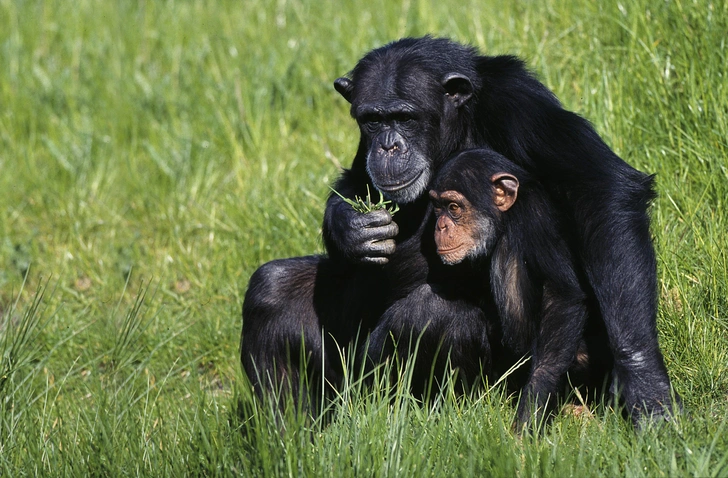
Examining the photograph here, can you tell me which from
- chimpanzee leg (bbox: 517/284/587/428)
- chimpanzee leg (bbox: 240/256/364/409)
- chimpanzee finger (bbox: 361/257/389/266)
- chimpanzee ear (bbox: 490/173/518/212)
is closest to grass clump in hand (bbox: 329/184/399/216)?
chimpanzee finger (bbox: 361/257/389/266)

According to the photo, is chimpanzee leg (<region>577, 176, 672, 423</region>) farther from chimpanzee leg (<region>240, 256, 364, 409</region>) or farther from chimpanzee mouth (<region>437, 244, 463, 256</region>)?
chimpanzee leg (<region>240, 256, 364, 409</region>)

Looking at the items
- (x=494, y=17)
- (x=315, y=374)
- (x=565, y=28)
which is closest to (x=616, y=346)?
(x=315, y=374)

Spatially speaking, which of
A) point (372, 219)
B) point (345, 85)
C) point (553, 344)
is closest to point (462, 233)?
point (372, 219)

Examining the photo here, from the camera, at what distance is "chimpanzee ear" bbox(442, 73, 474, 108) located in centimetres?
460

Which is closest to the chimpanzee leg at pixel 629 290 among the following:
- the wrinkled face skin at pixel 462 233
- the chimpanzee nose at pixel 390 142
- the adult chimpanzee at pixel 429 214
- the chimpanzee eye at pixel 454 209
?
the adult chimpanzee at pixel 429 214

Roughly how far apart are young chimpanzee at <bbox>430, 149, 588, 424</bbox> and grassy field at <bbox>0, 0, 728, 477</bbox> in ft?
1.02

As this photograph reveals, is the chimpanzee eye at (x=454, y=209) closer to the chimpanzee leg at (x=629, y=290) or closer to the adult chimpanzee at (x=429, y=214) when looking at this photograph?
Result: the adult chimpanzee at (x=429, y=214)

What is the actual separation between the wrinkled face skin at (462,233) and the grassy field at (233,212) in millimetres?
645

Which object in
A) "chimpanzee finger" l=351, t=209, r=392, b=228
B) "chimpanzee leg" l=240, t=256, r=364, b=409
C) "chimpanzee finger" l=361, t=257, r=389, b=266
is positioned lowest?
"chimpanzee leg" l=240, t=256, r=364, b=409

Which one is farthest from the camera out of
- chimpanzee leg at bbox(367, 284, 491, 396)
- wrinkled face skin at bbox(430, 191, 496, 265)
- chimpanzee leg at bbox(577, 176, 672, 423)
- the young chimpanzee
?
chimpanzee leg at bbox(367, 284, 491, 396)

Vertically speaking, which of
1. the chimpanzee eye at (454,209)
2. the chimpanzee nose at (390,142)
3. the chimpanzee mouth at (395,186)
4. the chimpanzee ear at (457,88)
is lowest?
the chimpanzee eye at (454,209)

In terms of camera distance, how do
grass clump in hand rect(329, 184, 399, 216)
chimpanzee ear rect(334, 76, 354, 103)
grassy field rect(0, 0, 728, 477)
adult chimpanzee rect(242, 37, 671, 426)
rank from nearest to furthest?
grassy field rect(0, 0, 728, 477) < adult chimpanzee rect(242, 37, 671, 426) < grass clump in hand rect(329, 184, 399, 216) < chimpanzee ear rect(334, 76, 354, 103)

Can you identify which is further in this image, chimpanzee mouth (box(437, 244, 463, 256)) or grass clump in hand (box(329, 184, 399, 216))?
grass clump in hand (box(329, 184, 399, 216))

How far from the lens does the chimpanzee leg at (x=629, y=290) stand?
3.89m
